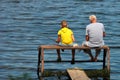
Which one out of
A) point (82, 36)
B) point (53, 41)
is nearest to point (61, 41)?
point (53, 41)

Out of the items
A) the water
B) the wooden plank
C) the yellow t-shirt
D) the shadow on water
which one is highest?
the yellow t-shirt

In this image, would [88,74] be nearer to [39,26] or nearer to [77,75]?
[77,75]

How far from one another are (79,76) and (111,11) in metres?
38.9

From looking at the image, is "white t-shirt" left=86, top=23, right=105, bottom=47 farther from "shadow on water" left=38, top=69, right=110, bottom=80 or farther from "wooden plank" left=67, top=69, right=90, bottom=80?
"wooden plank" left=67, top=69, right=90, bottom=80

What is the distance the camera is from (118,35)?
41500 millimetres

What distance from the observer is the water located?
28516 millimetres

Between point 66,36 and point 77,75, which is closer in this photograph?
point 77,75

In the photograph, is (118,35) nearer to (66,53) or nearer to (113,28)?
(113,28)

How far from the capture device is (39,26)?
1858 inches

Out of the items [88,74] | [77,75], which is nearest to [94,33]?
[88,74]

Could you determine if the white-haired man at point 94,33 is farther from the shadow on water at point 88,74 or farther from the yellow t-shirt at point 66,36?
the shadow on water at point 88,74

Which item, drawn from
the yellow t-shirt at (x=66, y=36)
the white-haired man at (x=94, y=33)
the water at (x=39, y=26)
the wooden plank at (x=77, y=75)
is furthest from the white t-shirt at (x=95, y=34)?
the water at (x=39, y=26)

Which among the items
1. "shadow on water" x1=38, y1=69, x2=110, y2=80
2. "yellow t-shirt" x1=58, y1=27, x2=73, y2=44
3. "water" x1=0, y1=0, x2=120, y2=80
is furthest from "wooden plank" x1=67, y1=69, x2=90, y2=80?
"water" x1=0, y1=0, x2=120, y2=80

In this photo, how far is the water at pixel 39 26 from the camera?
28516 millimetres
